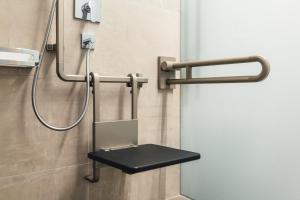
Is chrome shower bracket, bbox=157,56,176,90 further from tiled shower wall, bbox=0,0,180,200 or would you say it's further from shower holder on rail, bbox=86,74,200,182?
shower holder on rail, bbox=86,74,200,182

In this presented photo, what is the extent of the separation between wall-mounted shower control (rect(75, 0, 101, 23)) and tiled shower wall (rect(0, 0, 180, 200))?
2cm

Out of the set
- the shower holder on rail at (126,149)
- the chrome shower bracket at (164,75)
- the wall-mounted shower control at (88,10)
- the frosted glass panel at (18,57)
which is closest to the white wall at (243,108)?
the chrome shower bracket at (164,75)

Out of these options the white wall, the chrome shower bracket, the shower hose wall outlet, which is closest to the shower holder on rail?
the shower hose wall outlet

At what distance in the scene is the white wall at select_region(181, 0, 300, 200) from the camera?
1.00 meters

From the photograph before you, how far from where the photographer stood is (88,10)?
1.04 metres

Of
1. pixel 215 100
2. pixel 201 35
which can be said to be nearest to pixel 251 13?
pixel 201 35

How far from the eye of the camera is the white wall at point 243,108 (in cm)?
100

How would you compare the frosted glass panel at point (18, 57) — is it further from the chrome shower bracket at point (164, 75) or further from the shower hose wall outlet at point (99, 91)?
the chrome shower bracket at point (164, 75)

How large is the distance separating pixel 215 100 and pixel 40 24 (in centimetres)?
76

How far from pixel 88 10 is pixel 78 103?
0.34m

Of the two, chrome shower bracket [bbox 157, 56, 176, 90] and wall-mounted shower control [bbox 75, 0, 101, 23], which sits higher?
wall-mounted shower control [bbox 75, 0, 101, 23]

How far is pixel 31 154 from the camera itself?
0.94m

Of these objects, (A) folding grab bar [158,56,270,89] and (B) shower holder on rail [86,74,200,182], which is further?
(A) folding grab bar [158,56,270,89]

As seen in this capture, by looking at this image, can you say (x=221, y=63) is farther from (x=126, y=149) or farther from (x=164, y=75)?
(x=126, y=149)
